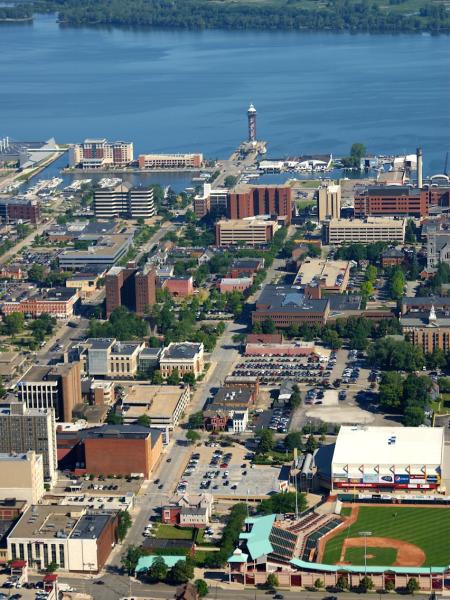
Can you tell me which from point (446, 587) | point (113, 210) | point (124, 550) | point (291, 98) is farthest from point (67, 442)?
point (291, 98)

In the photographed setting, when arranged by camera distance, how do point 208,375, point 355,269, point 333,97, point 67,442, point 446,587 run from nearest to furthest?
point 446,587 → point 67,442 → point 208,375 → point 355,269 → point 333,97

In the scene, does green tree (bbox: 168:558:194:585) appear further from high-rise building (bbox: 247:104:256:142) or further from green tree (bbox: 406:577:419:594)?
high-rise building (bbox: 247:104:256:142)

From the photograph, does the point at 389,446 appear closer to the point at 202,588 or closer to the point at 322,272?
the point at 202,588

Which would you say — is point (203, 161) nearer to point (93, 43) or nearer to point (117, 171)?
point (117, 171)

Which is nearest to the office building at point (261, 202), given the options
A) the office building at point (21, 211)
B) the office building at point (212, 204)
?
the office building at point (212, 204)

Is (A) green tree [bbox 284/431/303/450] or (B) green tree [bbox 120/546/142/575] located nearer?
(B) green tree [bbox 120/546/142/575]

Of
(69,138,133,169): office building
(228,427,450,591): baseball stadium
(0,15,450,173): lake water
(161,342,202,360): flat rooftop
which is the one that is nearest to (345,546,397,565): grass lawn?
(228,427,450,591): baseball stadium

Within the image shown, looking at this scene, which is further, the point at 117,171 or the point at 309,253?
the point at 117,171
